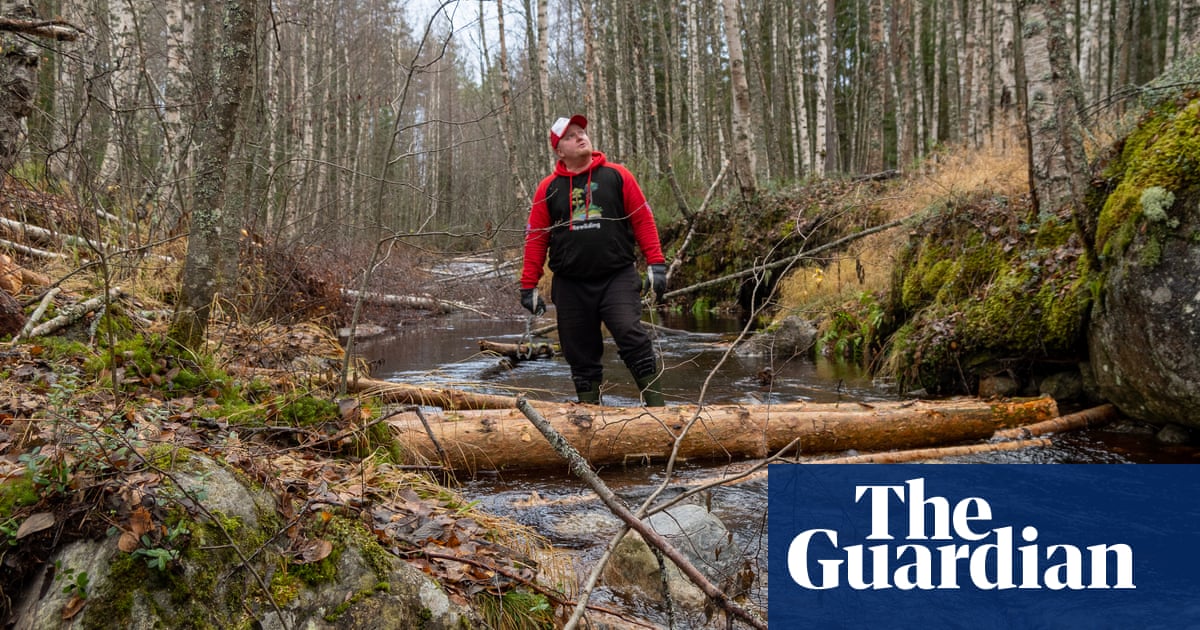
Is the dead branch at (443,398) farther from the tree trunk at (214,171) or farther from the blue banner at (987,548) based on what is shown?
the blue banner at (987,548)

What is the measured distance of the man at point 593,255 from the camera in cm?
524

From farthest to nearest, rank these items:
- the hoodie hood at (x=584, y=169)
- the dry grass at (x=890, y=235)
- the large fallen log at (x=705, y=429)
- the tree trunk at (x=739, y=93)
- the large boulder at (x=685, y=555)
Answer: the tree trunk at (x=739, y=93) → the dry grass at (x=890, y=235) → the hoodie hood at (x=584, y=169) → the large fallen log at (x=705, y=429) → the large boulder at (x=685, y=555)

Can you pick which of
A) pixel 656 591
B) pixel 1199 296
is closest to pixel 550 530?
pixel 656 591

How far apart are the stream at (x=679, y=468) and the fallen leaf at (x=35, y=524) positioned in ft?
6.32

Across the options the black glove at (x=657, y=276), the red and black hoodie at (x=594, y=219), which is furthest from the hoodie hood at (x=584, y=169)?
the black glove at (x=657, y=276)

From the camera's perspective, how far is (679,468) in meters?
4.64

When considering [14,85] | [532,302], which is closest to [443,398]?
[532,302]

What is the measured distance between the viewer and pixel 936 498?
3.79 meters

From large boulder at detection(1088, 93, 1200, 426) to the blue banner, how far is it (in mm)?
577

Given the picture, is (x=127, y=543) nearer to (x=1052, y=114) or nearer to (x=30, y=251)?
(x=30, y=251)

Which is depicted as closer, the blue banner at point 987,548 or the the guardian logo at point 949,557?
the blue banner at point 987,548

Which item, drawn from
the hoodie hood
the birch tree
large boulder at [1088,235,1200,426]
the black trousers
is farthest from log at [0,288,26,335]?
the birch tree

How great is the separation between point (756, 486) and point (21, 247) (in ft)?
19.0

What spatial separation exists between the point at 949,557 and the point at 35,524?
3.34 meters
